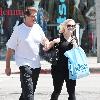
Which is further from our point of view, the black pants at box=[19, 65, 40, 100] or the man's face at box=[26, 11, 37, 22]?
the man's face at box=[26, 11, 37, 22]

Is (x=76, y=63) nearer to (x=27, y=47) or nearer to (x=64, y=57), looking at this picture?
(x=64, y=57)

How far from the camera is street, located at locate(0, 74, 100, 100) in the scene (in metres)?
11.3

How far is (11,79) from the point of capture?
15.4 meters

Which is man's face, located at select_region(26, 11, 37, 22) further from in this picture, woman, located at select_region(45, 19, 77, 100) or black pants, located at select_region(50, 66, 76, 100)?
black pants, located at select_region(50, 66, 76, 100)

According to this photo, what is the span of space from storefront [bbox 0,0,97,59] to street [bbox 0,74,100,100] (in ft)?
18.9

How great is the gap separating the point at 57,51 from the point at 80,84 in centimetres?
577

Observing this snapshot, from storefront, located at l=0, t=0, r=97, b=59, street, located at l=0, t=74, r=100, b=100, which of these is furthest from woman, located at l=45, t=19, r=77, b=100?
storefront, located at l=0, t=0, r=97, b=59

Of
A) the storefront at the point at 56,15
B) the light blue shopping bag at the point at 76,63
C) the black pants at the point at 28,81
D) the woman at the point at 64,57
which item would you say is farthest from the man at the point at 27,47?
the storefront at the point at 56,15

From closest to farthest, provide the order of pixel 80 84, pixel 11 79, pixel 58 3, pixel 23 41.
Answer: pixel 23 41 → pixel 80 84 → pixel 11 79 → pixel 58 3

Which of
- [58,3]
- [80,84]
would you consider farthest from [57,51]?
[58,3]

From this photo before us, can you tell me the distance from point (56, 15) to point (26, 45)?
46.1ft

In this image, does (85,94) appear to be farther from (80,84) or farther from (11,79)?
(11,79)

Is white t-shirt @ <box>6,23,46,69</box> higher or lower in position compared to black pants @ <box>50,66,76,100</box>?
higher

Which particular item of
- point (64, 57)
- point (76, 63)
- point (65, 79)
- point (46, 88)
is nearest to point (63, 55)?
point (64, 57)
